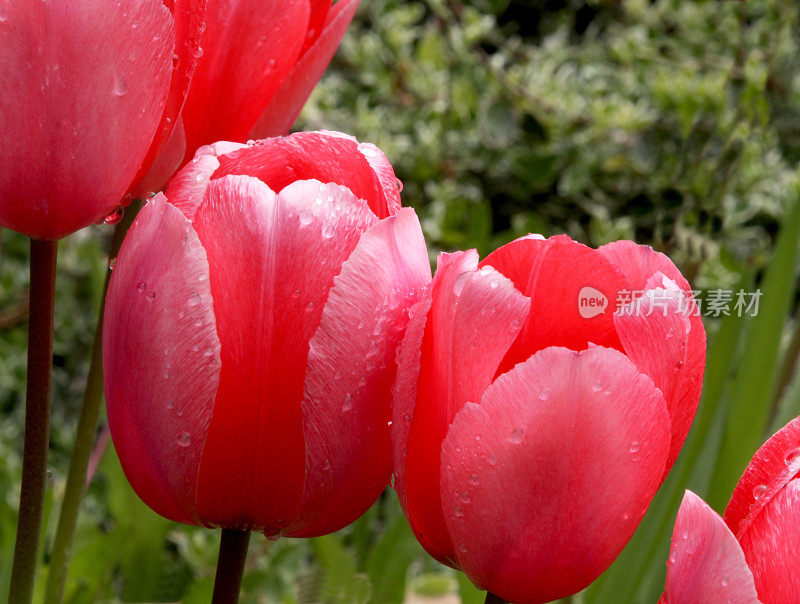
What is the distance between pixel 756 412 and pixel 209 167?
18.6 inches

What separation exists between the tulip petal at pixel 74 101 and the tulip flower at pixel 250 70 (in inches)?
1.9

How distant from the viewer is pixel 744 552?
0.31m

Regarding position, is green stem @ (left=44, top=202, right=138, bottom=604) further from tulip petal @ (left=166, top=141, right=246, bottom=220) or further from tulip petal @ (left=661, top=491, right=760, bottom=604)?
tulip petal @ (left=661, top=491, right=760, bottom=604)

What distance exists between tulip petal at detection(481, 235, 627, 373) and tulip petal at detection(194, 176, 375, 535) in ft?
0.20

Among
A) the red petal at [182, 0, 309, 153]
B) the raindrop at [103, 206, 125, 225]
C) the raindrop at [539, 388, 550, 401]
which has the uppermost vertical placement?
the red petal at [182, 0, 309, 153]

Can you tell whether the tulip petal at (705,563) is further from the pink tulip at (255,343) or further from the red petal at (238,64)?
the red petal at (238,64)

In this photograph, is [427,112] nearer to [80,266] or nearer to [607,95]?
[607,95]

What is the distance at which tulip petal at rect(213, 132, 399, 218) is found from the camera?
342mm

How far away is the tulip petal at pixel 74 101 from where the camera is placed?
1.04ft

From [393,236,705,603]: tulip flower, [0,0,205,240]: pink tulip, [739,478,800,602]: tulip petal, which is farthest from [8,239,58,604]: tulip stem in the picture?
[739,478,800,602]: tulip petal

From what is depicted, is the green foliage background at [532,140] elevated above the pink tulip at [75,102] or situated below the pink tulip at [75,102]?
below

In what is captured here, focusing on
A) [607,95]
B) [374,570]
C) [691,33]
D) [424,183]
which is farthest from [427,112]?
[374,570]

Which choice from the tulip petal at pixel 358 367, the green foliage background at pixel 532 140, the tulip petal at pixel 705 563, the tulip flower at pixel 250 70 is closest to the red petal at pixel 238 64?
the tulip flower at pixel 250 70

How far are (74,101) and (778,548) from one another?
0.26 metres
